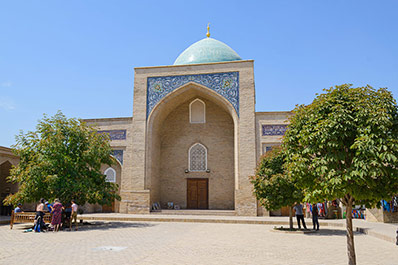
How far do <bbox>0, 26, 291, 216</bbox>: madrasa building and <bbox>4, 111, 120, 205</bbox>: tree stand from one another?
497 centimetres

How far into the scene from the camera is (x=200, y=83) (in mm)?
17609

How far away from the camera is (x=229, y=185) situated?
18.0 metres

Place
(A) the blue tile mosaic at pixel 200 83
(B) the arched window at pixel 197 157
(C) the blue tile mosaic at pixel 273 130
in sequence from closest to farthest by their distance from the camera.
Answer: (C) the blue tile mosaic at pixel 273 130 < (A) the blue tile mosaic at pixel 200 83 < (B) the arched window at pixel 197 157

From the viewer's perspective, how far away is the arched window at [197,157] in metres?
18.5

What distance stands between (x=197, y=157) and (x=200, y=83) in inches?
156

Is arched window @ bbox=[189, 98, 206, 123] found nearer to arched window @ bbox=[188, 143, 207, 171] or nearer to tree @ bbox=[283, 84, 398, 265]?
arched window @ bbox=[188, 143, 207, 171]

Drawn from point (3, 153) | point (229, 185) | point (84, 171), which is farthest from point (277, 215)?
point (3, 153)

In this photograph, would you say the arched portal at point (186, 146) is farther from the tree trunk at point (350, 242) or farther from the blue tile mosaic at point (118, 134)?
the tree trunk at point (350, 242)

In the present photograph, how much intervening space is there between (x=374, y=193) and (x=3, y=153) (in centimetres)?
1508

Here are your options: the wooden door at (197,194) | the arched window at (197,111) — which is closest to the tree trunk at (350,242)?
the wooden door at (197,194)

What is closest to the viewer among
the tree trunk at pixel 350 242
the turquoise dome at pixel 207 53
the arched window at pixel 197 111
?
the tree trunk at pixel 350 242

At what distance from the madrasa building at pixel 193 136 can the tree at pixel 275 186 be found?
5132mm

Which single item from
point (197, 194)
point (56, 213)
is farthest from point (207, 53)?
point (56, 213)

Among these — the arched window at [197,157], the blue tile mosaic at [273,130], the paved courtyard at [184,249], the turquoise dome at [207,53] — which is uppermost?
the turquoise dome at [207,53]
